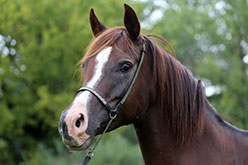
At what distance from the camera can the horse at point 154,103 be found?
7.91 ft

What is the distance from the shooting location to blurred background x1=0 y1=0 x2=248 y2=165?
32.7 feet

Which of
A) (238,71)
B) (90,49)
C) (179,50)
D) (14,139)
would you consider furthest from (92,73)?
(179,50)

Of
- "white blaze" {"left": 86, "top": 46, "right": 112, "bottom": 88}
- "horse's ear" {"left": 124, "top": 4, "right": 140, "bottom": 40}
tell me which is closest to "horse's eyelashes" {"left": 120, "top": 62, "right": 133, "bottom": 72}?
"white blaze" {"left": 86, "top": 46, "right": 112, "bottom": 88}

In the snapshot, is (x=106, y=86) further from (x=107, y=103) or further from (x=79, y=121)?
(x=79, y=121)

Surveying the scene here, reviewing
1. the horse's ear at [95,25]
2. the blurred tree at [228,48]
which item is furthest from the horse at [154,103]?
the blurred tree at [228,48]

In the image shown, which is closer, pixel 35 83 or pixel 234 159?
pixel 234 159

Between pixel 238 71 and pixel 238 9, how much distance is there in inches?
77.5

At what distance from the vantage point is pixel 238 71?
9555 millimetres

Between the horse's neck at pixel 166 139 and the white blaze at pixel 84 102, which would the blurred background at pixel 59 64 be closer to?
the horse's neck at pixel 166 139

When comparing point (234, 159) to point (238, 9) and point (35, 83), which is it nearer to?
point (238, 9)

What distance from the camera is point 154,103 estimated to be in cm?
261

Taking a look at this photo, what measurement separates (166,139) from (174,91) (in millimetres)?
404

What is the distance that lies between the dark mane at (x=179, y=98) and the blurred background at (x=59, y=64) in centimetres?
691

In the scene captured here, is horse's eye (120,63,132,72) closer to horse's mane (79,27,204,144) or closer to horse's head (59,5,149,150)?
horse's head (59,5,149,150)
